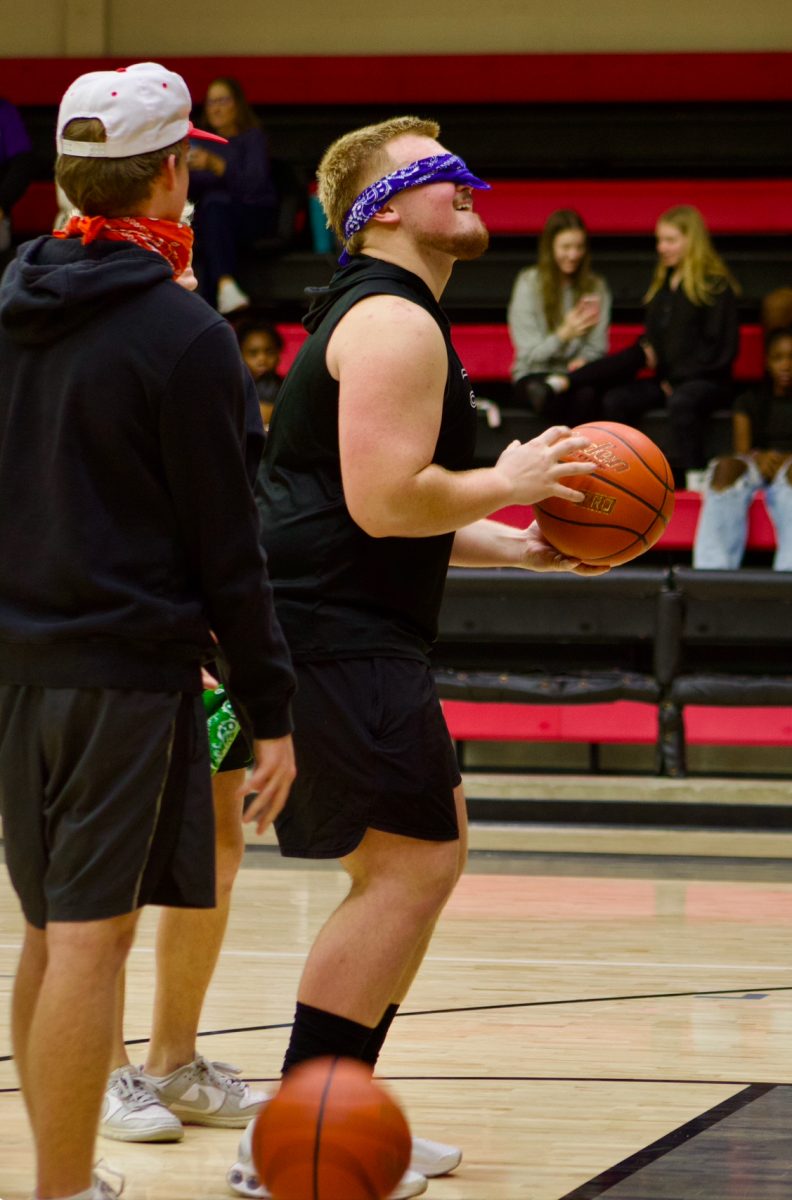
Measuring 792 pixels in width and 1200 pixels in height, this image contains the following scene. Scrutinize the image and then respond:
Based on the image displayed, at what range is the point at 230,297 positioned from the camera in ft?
29.0

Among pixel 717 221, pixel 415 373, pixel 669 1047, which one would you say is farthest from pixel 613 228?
pixel 415 373

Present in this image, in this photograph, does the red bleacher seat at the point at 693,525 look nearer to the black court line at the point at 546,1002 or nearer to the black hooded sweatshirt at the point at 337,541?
the black court line at the point at 546,1002

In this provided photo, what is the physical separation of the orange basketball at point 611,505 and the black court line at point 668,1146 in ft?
3.23

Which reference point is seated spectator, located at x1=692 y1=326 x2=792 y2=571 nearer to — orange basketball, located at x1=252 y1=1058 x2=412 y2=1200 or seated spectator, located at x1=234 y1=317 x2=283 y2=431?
seated spectator, located at x1=234 y1=317 x2=283 y2=431

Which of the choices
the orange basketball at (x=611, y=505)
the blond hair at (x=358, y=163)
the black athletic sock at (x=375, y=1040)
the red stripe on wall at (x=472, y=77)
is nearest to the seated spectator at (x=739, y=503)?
the red stripe on wall at (x=472, y=77)

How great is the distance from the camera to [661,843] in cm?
669

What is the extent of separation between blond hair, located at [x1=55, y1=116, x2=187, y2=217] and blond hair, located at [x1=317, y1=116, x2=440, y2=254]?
1.72 ft

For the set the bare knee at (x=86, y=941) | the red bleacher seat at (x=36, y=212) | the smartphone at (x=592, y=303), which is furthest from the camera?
the red bleacher seat at (x=36, y=212)

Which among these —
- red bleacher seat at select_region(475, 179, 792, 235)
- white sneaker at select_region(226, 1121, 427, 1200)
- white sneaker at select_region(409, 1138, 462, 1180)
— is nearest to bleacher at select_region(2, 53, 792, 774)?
red bleacher seat at select_region(475, 179, 792, 235)

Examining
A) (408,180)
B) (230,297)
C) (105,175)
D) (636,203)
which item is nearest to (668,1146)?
Result: (408,180)

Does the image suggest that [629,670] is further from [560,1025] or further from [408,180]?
[408,180]

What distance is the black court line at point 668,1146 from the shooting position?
8.85 ft

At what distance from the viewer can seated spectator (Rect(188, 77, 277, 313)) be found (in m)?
8.88

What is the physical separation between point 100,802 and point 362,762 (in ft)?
1.72
